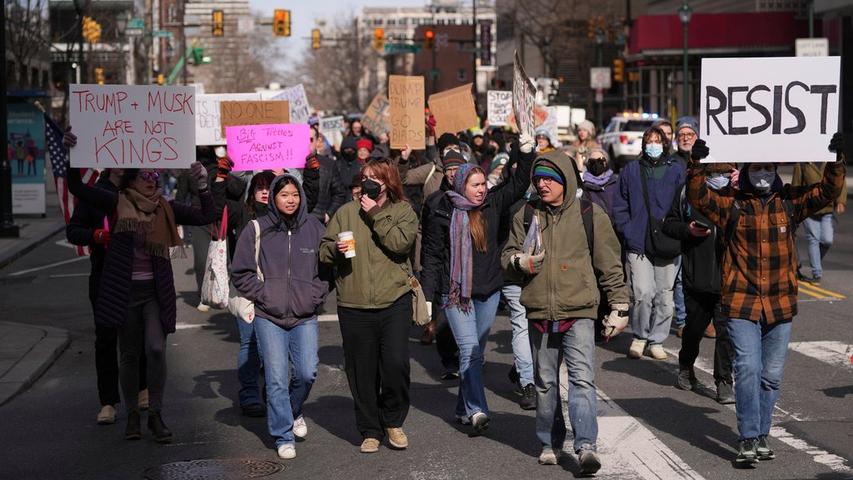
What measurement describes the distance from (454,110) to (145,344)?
7.67m

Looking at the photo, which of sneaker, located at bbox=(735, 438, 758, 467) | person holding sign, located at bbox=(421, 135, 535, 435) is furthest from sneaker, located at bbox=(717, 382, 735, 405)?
sneaker, located at bbox=(735, 438, 758, 467)

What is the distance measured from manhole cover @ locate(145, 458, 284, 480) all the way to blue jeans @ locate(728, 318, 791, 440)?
2643mm

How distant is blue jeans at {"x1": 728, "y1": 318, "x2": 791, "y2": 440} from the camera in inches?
305

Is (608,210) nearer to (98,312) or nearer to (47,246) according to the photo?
(98,312)

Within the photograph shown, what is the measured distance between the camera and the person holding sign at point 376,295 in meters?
8.18

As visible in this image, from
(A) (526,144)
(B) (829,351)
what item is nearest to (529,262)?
(A) (526,144)

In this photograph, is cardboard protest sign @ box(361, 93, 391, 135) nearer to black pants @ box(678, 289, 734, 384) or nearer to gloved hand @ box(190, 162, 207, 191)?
black pants @ box(678, 289, 734, 384)

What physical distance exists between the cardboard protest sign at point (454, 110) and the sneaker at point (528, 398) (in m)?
6.34

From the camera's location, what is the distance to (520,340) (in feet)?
32.1

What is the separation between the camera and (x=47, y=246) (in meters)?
24.5

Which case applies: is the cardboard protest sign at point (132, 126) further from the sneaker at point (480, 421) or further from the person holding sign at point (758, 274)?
the person holding sign at point (758, 274)

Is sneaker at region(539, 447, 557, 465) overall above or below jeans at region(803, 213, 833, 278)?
below

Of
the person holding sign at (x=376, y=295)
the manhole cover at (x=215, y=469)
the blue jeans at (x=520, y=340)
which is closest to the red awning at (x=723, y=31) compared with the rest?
the blue jeans at (x=520, y=340)

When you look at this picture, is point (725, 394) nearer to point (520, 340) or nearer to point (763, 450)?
point (520, 340)
